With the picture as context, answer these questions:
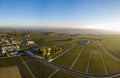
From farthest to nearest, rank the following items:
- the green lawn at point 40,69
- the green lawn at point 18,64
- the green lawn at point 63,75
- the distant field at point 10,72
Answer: the green lawn at point 40,69, the green lawn at point 18,64, the green lawn at point 63,75, the distant field at point 10,72

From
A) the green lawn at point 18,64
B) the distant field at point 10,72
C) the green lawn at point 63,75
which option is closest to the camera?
the distant field at point 10,72

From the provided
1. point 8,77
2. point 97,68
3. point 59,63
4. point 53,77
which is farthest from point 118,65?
point 8,77

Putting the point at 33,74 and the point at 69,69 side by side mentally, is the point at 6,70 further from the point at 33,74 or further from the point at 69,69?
the point at 69,69

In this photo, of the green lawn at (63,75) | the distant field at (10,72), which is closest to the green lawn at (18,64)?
the distant field at (10,72)

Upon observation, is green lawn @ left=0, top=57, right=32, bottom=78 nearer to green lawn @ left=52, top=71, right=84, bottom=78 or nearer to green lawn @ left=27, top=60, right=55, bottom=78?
green lawn @ left=27, top=60, right=55, bottom=78

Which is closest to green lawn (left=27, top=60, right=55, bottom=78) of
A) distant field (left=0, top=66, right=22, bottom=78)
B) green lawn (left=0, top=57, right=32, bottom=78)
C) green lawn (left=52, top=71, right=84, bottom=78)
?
green lawn (left=0, top=57, right=32, bottom=78)

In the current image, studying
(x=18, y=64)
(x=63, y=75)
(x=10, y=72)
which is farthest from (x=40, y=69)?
(x=18, y=64)

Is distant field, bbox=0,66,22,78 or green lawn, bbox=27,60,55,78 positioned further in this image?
green lawn, bbox=27,60,55,78

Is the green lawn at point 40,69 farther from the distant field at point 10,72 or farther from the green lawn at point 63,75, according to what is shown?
the distant field at point 10,72
